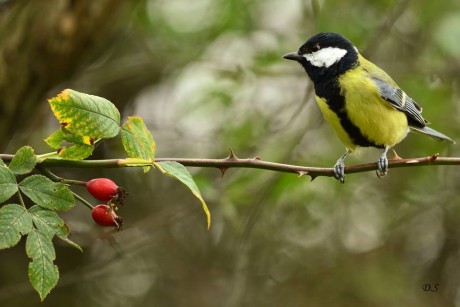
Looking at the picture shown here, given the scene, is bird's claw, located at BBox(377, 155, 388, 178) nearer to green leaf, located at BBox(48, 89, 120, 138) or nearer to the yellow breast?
the yellow breast

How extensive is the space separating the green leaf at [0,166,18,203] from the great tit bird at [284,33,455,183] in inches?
58.5

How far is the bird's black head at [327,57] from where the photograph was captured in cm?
258

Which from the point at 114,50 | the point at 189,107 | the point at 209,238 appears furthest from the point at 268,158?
the point at 114,50

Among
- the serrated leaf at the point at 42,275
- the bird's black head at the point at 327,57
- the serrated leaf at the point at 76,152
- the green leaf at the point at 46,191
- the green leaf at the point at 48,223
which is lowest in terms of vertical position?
the bird's black head at the point at 327,57

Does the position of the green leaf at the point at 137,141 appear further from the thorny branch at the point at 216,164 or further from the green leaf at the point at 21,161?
the green leaf at the point at 21,161

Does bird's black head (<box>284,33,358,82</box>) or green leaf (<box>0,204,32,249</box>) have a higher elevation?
green leaf (<box>0,204,32,249</box>)

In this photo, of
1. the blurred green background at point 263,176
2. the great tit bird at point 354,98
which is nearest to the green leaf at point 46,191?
the great tit bird at point 354,98

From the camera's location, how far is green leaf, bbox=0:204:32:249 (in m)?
1.06

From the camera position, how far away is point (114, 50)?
4004 millimetres

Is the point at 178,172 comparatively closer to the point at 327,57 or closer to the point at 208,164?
the point at 208,164

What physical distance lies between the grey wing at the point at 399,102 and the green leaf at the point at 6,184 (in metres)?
1.75

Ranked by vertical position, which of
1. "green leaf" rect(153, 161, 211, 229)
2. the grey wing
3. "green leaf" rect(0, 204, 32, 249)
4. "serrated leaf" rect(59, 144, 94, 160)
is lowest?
the grey wing

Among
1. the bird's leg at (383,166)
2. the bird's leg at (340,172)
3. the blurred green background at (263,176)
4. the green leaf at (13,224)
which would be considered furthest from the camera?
the blurred green background at (263,176)

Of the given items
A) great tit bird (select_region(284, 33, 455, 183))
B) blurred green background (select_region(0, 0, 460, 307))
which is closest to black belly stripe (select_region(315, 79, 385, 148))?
great tit bird (select_region(284, 33, 455, 183))
